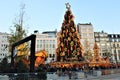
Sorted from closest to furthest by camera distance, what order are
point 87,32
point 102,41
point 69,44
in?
point 69,44 < point 87,32 < point 102,41

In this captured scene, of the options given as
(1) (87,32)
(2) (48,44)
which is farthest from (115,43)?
(2) (48,44)

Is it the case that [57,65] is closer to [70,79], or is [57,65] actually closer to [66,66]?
[66,66]

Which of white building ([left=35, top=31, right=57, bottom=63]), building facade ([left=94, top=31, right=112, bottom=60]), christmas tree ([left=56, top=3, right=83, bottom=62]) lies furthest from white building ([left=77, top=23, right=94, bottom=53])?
christmas tree ([left=56, top=3, right=83, bottom=62])

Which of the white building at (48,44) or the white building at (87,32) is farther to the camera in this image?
the white building at (87,32)

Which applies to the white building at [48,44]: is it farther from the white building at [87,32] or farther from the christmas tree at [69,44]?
the christmas tree at [69,44]

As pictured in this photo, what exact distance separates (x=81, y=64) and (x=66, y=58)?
353 centimetres

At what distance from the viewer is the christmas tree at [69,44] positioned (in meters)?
37.9

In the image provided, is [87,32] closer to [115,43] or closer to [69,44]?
[115,43]

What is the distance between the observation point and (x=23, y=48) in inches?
1371

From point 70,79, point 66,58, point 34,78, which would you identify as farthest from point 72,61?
point 34,78

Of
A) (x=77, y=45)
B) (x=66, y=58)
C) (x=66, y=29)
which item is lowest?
(x=66, y=58)

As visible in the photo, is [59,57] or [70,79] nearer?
[70,79]

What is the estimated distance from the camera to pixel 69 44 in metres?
38.8

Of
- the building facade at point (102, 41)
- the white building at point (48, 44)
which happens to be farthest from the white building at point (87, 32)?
the white building at point (48, 44)
